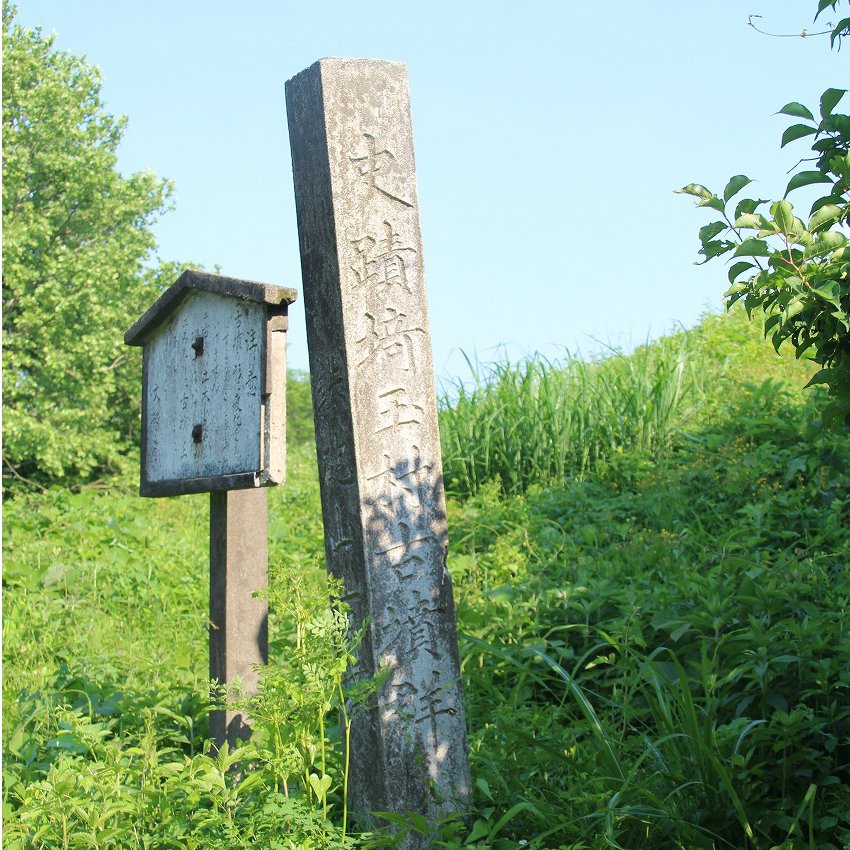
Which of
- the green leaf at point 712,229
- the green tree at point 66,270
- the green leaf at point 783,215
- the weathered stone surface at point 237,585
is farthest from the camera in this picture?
the green tree at point 66,270

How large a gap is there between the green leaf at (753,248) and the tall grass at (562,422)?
4557 mm

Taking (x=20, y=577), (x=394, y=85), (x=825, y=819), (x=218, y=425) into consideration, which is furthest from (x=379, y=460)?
(x=20, y=577)

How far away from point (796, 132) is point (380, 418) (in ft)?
4.79

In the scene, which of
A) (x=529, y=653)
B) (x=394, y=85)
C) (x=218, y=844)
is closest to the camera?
(x=218, y=844)

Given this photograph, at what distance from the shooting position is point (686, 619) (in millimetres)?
3262

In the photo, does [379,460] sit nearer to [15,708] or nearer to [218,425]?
[218,425]

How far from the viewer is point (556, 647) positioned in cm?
357

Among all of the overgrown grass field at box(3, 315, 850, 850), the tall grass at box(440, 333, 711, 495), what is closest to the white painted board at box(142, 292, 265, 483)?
the overgrown grass field at box(3, 315, 850, 850)

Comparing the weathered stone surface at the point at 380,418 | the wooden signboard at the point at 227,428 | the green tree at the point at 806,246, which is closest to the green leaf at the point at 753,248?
the green tree at the point at 806,246

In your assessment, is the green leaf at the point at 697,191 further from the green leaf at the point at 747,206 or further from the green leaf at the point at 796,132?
the green leaf at the point at 796,132

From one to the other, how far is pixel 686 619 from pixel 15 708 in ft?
9.87

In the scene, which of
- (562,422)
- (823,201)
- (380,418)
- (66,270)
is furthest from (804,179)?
(66,270)

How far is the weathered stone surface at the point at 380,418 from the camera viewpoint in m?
2.76

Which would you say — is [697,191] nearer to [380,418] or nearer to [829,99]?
[829,99]
